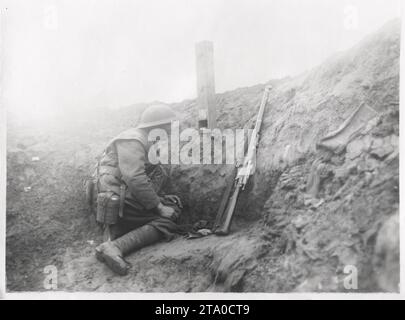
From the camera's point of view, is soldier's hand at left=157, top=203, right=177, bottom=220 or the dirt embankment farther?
soldier's hand at left=157, top=203, right=177, bottom=220

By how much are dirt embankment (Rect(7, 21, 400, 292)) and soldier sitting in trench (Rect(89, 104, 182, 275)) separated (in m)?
0.22

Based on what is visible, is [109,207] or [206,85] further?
[206,85]

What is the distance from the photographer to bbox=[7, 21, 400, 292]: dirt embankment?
4949mm

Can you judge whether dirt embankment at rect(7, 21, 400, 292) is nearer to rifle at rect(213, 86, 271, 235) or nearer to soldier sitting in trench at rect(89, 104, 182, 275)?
rifle at rect(213, 86, 271, 235)

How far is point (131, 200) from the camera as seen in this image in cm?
609

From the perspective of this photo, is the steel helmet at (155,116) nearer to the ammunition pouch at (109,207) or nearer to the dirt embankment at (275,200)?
the dirt embankment at (275,200)

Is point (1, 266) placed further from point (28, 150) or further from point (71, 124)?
point (71, 124)

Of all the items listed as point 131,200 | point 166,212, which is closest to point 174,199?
point 166,212

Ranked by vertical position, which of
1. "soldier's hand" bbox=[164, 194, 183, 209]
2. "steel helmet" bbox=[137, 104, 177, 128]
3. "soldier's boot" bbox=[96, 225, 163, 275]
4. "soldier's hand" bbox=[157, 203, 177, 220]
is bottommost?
"soldier's boot" bbox=[96, 225, 163, 275]

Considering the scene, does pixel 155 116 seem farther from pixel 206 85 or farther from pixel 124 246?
pixel 124 246

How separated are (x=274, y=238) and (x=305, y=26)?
107 inches

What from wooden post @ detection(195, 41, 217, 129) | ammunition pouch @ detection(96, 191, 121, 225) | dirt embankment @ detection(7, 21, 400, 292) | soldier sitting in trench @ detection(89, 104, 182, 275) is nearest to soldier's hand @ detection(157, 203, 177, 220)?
soldier sitting in trench @ detection(89, 104, 182, 275)

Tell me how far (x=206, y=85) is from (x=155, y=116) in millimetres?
806

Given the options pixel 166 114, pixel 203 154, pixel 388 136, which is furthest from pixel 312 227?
pixel 166 114
